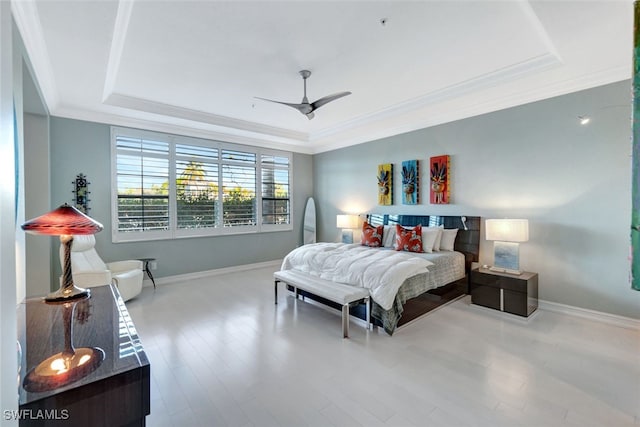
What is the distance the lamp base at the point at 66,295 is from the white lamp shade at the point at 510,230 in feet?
13.5

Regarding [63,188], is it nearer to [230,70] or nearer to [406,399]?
[230,70]

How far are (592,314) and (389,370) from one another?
2763mm

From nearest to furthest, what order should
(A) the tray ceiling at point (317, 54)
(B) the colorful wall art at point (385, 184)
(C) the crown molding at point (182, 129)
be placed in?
(A) the tray ceiling at point (317, 54), (C) the crown molding at point (182, 129), (B) the colorful wall art at point (385, 184)

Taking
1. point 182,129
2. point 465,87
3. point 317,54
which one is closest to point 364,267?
point 317,54

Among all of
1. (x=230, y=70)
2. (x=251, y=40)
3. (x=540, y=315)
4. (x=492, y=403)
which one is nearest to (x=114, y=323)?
(x=492, y=403)

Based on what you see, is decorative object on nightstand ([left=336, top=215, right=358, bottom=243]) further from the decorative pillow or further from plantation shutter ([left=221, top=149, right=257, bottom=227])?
plantation shutter ([left=221, top=149, right=257, bottom=227])

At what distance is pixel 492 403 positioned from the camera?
1.90 m

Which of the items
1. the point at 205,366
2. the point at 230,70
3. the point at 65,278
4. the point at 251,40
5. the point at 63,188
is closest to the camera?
the point at 65,278

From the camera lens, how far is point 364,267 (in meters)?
3.20

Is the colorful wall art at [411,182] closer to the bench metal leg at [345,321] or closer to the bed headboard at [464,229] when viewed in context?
the bed headboard at [464,229]

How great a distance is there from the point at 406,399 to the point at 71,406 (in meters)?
1.86

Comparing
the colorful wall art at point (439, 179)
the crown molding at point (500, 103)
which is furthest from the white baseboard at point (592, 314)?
the crown molding at point (500, 103)

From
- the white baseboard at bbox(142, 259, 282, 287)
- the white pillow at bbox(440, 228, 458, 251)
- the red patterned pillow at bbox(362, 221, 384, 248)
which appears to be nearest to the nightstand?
the white pillow at bbox(440, 228, 458, 251)

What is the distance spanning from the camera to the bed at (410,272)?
2.99 m
